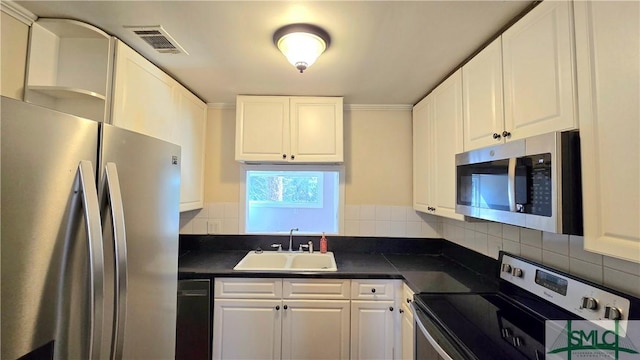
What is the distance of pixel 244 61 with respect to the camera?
1.71 m

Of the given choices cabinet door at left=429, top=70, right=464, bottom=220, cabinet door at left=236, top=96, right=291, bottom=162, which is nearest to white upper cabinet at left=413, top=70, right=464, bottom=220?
cabinet door at left=429, top=70, right=464, bottom=220

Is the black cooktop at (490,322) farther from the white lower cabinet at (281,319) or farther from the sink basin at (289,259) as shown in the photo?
the sink basin at (289,259)

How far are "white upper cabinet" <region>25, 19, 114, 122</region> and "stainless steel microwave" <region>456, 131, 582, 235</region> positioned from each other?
1860 mm

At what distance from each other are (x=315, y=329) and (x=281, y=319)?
0.81 feet

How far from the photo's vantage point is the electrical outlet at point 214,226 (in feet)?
8.35

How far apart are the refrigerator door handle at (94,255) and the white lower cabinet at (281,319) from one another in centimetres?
122

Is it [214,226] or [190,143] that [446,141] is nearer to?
[190,143]

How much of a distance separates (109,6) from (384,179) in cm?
219

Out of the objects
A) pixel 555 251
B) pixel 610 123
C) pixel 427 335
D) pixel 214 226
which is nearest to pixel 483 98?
pixel 610 123

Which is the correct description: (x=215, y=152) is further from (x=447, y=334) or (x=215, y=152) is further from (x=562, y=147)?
(x=562, y=147)

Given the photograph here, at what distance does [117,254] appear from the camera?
2.85 ft

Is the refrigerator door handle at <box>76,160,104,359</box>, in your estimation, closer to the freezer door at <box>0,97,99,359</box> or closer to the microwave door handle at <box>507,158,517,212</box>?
the freezer door at <box>0,97,99,359</box>

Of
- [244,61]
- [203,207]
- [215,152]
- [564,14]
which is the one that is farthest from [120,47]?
[564,14]

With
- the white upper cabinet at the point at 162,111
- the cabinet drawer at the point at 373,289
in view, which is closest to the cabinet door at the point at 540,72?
the cabinet drawer at the point at 373,289
